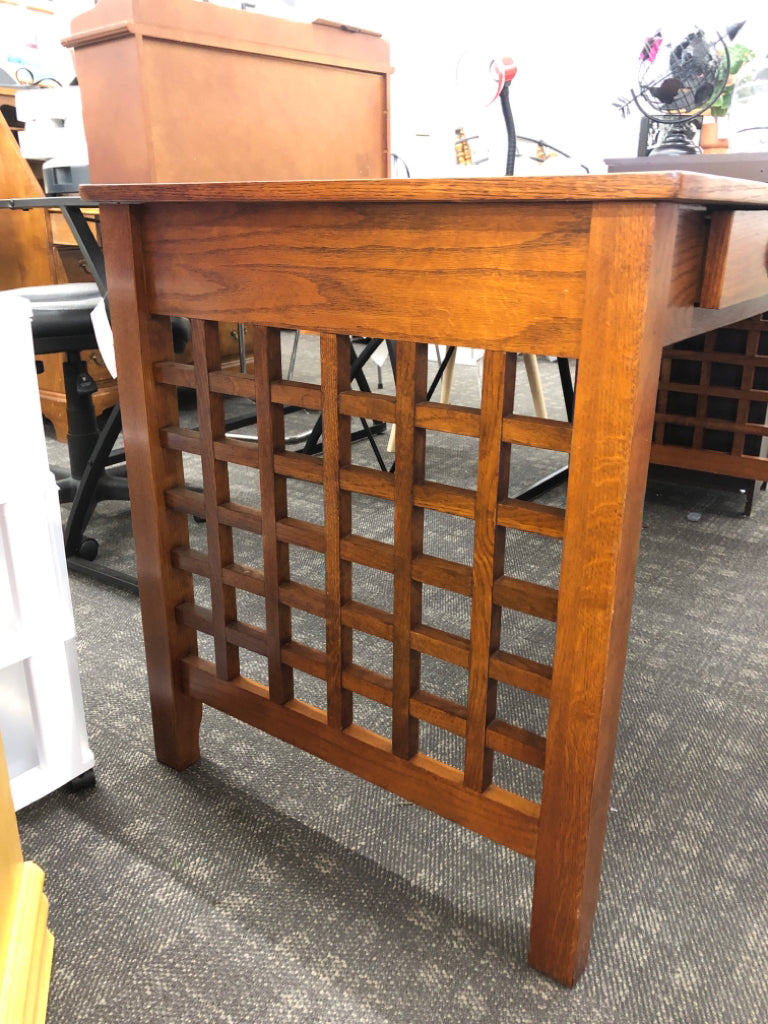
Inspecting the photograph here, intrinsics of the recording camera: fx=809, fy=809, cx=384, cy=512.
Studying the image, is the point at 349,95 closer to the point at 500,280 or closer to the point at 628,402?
the point at 500,280

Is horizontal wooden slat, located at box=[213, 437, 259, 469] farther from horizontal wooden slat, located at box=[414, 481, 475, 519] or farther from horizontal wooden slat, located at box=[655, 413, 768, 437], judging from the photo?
horizontal wooden slat, located at box=[655, 413, 768, 437]

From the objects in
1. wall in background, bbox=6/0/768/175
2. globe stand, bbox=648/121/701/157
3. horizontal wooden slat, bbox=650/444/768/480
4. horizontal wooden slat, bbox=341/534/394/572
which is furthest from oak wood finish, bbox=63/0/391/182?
wall in background, bbox=6/0/768/175

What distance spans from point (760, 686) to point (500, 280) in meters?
1.06

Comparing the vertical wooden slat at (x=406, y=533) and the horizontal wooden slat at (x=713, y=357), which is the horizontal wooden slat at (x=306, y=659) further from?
the horizontal wooden slat at (x=713, y=357)

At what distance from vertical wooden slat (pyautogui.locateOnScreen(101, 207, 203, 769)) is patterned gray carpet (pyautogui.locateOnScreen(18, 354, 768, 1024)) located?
11cm

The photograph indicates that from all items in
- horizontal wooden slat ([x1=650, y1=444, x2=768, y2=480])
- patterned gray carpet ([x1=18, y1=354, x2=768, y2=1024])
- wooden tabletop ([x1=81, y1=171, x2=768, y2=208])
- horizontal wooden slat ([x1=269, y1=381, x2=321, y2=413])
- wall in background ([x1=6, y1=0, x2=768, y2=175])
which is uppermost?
wall in background ([x1=6, y1=0, x2=768, y2=175])

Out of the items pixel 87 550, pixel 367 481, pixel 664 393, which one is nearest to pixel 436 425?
pixel 367 481

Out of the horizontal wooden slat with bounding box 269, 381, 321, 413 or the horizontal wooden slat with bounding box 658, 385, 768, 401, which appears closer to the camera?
the horizontal wooden slat with bounding box 269, 381, 321, 413

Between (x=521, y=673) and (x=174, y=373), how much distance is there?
1.84 ft

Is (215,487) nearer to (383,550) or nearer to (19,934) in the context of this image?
(383,550)

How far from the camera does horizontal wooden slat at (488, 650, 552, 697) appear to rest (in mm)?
823

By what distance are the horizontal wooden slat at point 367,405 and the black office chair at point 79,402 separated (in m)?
1.08

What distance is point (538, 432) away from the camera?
2.46ft

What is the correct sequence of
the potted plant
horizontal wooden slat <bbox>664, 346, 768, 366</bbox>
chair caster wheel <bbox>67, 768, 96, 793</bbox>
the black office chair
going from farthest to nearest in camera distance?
the potted plant, horizontal wooden slat <bbox>664, 346, 768, 366</bbox>, the black office chair, chair caster wheel <bbox>67, 768, 96, 793</bbox>
